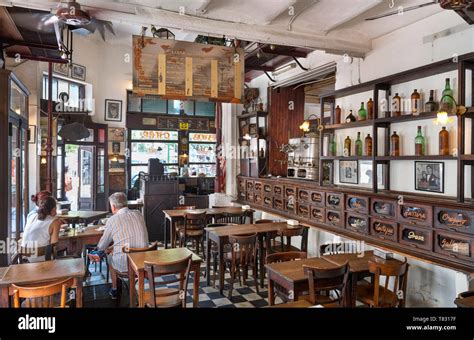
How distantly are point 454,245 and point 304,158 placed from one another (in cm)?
307

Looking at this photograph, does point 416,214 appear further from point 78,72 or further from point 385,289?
point 78,72

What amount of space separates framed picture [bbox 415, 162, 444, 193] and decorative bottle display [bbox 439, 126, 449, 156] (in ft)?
0.64

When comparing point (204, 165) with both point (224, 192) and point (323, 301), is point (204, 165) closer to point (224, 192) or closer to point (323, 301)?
point (224, 192)

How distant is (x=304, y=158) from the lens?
20.2 feet

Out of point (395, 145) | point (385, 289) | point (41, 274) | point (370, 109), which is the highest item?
point (370, 109)

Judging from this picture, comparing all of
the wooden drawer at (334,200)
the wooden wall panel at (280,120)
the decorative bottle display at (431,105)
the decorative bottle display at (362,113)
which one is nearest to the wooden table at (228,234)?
the wooden drawer at (334,200)

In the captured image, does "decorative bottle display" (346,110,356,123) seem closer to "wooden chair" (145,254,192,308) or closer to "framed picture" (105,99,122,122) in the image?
"wooden chair" (145,254,192,308)

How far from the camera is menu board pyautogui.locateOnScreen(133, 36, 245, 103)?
3.80 meters

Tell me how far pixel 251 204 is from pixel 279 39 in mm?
4084

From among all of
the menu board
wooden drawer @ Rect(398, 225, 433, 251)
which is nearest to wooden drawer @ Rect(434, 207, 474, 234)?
wooden drawer @ Rect(398, 225, 433, 251)

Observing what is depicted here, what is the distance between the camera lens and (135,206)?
7.28 metres

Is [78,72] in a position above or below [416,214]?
above

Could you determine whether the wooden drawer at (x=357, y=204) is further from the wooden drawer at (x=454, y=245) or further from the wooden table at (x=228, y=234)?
the wooden drawer at (x=454, y=245)

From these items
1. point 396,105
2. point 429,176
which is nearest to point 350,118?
point 396,105
